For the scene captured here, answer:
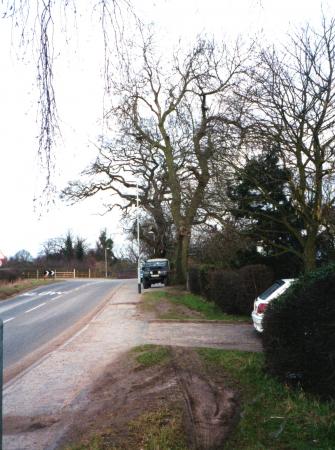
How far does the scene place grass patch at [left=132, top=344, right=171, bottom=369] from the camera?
9922mm

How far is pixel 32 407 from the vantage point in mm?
7500

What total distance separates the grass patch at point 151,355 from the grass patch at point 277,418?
1.81m

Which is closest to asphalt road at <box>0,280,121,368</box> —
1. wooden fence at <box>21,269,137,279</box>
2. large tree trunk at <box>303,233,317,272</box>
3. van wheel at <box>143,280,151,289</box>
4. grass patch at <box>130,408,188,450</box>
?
grass patch at <box>130,408,188,450</box>

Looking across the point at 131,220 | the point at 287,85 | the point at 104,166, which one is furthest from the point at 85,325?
the point at 131,220

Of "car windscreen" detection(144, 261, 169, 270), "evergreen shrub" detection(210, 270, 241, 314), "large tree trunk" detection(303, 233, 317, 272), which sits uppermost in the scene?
"car windscreen" detection(144, 261, 169, 270)

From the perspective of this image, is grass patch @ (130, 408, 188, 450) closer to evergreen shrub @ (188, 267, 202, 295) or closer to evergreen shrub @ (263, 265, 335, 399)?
evergreen shrub @ (263, 265, 335, 399)

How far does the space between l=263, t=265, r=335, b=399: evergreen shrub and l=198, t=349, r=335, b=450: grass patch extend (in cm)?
23

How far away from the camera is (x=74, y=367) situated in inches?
411

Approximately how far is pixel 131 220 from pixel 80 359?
32.9 m

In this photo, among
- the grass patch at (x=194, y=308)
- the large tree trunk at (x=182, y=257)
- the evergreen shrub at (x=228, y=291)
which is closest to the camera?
the grass patch at (x=194, y=308)

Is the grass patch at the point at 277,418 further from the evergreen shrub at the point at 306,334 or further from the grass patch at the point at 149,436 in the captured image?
the grass patch at the point at 149,436

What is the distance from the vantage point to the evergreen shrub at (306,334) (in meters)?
6.91

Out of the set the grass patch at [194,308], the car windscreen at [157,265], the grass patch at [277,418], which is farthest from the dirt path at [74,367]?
the car windscreen at [157,265]

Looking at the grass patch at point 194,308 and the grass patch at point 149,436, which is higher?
the grass patch at point 194,308
